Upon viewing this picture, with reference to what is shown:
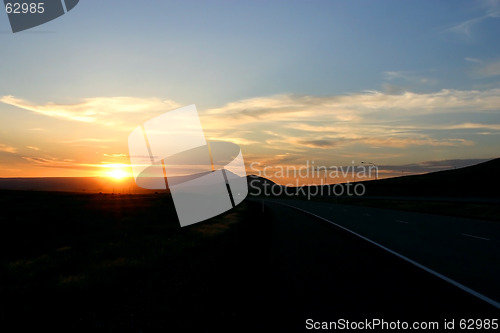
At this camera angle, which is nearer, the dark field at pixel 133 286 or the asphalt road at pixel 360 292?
the asphalt road at pixel 360 292

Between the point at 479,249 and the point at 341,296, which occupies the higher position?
the point at 341,296

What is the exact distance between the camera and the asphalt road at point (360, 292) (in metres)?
5.56

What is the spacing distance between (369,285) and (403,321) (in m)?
2.23

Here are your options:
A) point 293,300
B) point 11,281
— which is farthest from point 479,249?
point 11,281

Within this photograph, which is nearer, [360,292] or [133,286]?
[360,292]

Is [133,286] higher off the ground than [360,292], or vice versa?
[360,292]

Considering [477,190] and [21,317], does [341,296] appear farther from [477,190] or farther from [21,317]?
[477,190]

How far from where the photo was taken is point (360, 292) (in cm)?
692

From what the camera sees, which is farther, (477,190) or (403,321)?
(477,190)

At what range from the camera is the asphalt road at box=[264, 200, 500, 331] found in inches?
219

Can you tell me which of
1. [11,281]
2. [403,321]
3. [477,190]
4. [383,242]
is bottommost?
[477,190]

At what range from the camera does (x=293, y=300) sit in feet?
21.1

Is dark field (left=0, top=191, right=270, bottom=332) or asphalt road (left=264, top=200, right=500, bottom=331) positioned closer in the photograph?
asphalt road (left=264, top=200, right=500, bottom=331)

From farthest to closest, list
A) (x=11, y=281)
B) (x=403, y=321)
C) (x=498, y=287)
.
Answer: (x=11, y=281) < (x=498, y=287) < (x=403, y=321)
